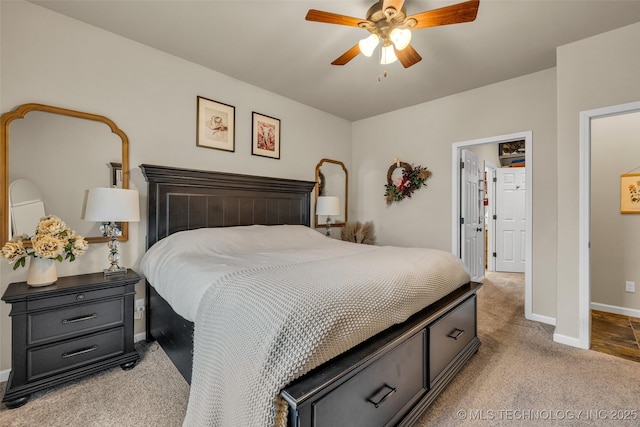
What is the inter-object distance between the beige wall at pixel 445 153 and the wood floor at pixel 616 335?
40 centimetres

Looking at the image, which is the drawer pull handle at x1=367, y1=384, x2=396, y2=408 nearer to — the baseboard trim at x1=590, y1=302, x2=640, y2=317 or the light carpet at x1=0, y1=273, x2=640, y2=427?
the light carpet at x1=0, y1=273, x2=640, y2=427

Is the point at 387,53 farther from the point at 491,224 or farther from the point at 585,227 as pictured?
the point at 491,224

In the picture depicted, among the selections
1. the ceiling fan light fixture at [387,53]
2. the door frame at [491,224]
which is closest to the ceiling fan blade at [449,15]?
the ceiling fan light fixture at [387,53]

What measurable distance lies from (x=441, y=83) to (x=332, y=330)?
10.4 ft

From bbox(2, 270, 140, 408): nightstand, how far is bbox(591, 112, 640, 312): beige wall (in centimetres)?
480

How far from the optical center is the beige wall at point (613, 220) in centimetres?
313

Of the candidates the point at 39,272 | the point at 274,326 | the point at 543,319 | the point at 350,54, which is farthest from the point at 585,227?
the point at 39,272

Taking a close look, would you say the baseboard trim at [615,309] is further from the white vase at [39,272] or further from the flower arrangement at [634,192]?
the white vase at [39,272]

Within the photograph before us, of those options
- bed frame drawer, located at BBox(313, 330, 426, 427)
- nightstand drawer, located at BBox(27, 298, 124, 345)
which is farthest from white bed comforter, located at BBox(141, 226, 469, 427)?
nightstand drawer, located at BBox(27, 298, 124, 345)

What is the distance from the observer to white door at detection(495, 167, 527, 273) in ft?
17.2

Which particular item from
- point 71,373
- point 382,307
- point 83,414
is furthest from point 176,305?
point 382,307

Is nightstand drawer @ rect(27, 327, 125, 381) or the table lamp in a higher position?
the table lamp

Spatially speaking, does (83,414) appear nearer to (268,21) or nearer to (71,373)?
(71,373)

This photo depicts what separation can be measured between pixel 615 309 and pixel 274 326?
13.7 feet
